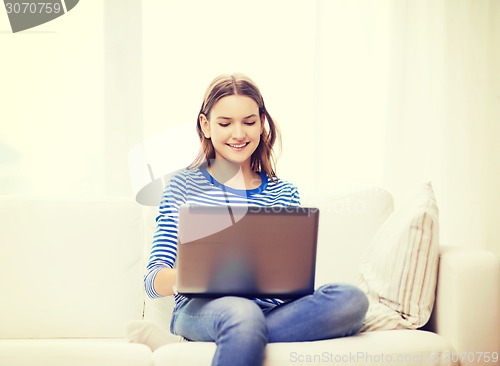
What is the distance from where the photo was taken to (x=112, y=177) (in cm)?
274

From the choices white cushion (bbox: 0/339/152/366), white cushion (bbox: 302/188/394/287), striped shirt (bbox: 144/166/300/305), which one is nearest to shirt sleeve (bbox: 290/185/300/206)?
striped shirt (bbox: 144/166/300/305)

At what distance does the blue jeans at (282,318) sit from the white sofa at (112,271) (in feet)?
0.39

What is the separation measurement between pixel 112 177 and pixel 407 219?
146 cm

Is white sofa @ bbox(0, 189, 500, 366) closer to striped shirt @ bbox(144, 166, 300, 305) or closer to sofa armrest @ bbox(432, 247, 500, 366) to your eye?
sofa armrest @ bbox(432, 247, 500, 366)

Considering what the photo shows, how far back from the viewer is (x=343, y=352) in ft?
4.71

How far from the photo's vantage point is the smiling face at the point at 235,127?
189 centimetres

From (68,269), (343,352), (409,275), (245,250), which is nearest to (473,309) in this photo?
(409,275)

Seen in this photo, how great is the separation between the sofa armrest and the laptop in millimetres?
382

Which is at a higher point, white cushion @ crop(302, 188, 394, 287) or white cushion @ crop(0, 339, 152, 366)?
white cushion @ crop(302, 188, 394, 287)

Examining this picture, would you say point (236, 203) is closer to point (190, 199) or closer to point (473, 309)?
point (190, 199)

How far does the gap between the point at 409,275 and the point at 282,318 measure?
1.20 feet

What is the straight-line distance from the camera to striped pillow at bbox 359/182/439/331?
1.62 metres

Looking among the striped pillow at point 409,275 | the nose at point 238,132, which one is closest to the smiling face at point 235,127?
the nose at point 238,132

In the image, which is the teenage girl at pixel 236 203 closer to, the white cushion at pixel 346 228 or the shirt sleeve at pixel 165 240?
the shirt sleeve at pixel 165 240
